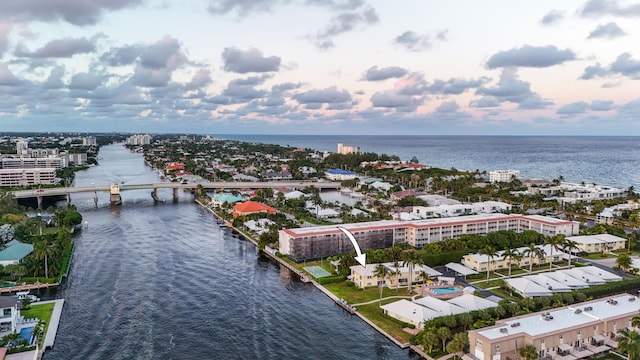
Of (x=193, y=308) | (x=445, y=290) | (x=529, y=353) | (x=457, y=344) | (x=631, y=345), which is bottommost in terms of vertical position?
(x=193, y=308)

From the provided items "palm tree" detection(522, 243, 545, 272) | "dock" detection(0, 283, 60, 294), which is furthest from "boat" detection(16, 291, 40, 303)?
"palm tree" detection(522, 243, 545, 272)

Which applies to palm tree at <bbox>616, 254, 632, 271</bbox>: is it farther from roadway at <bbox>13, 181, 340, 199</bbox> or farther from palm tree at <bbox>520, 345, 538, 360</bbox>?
roadway at <bbox>13, 181, 340, 199</bbox>

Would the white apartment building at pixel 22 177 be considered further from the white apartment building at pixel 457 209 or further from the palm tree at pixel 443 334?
the palm tree at pixel 443 334

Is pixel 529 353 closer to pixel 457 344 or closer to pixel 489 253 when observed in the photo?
pixel 457 344

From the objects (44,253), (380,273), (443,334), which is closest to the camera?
(443,334)

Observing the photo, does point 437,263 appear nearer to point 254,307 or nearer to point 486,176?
point 254,307


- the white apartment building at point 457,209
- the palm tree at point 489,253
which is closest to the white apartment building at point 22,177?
the white apartment building at point 457,209

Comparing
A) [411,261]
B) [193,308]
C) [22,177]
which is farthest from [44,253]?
[22,177]
